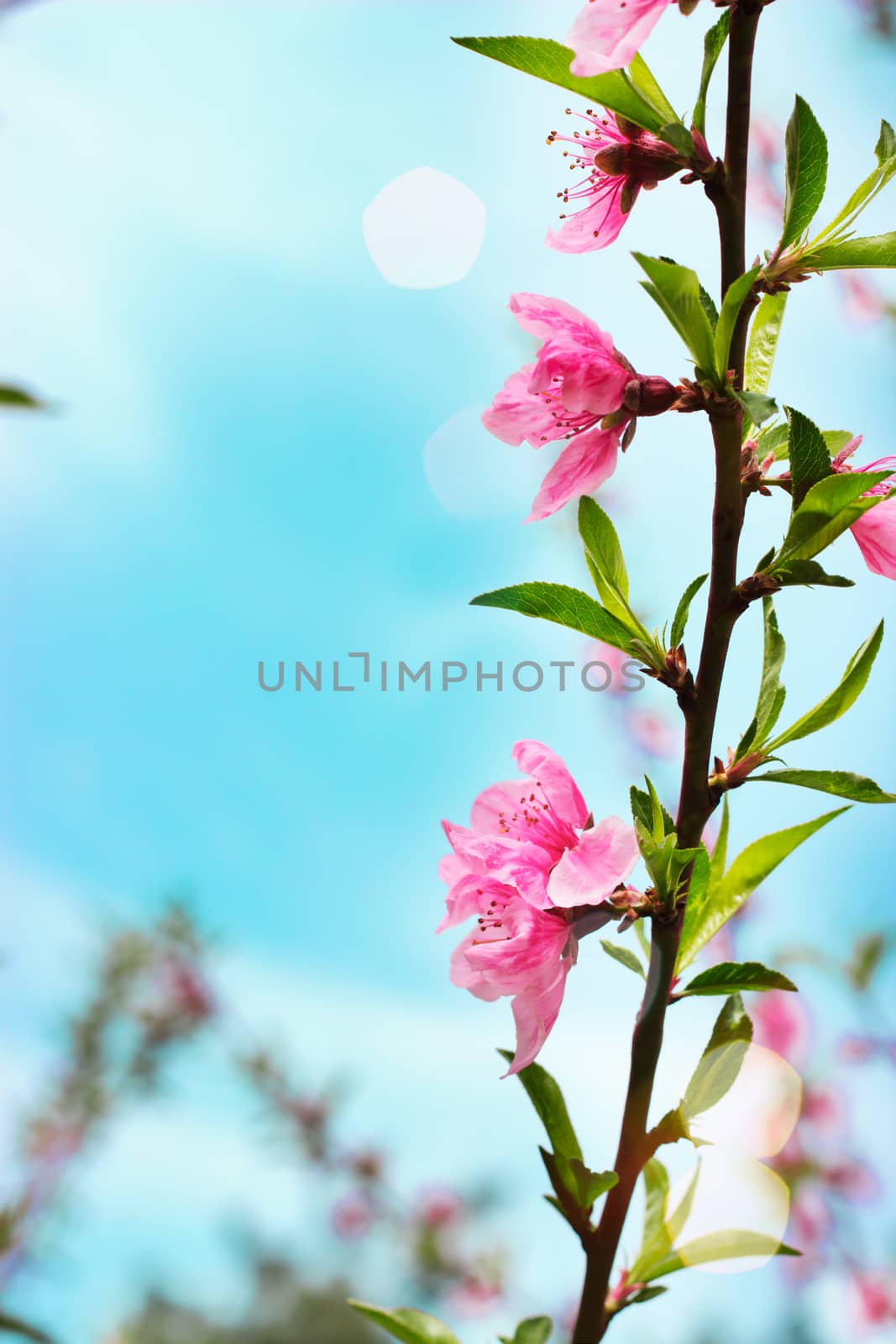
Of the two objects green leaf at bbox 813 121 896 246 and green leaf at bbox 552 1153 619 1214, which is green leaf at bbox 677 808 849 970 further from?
green leaf at bbox 813 121 896 246

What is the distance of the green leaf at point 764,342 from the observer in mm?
935

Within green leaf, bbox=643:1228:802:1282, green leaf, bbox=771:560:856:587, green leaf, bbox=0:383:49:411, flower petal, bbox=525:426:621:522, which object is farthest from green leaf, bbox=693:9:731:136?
green leaf, bbox=643:1228:802:1282

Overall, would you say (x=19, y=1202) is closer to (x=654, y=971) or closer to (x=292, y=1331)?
(x=654, y=971)

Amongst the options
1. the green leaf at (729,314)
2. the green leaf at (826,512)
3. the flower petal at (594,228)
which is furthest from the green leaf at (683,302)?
the flower petal at (594,228)

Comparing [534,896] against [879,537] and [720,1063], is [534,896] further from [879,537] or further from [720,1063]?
[879,537]

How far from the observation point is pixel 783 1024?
3.46 metres

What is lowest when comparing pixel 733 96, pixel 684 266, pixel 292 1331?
pixel 292 1331

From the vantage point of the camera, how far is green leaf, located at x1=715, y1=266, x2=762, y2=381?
696 mm

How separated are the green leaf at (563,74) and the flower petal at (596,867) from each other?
1.74ft

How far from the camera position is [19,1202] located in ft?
3.53

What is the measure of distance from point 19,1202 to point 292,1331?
26.5ft

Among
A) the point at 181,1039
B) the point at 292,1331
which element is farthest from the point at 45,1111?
the point at 292,1331

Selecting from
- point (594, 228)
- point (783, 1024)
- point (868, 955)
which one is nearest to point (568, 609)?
point (594, 228)

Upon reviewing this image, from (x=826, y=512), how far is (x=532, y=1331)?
647mm
